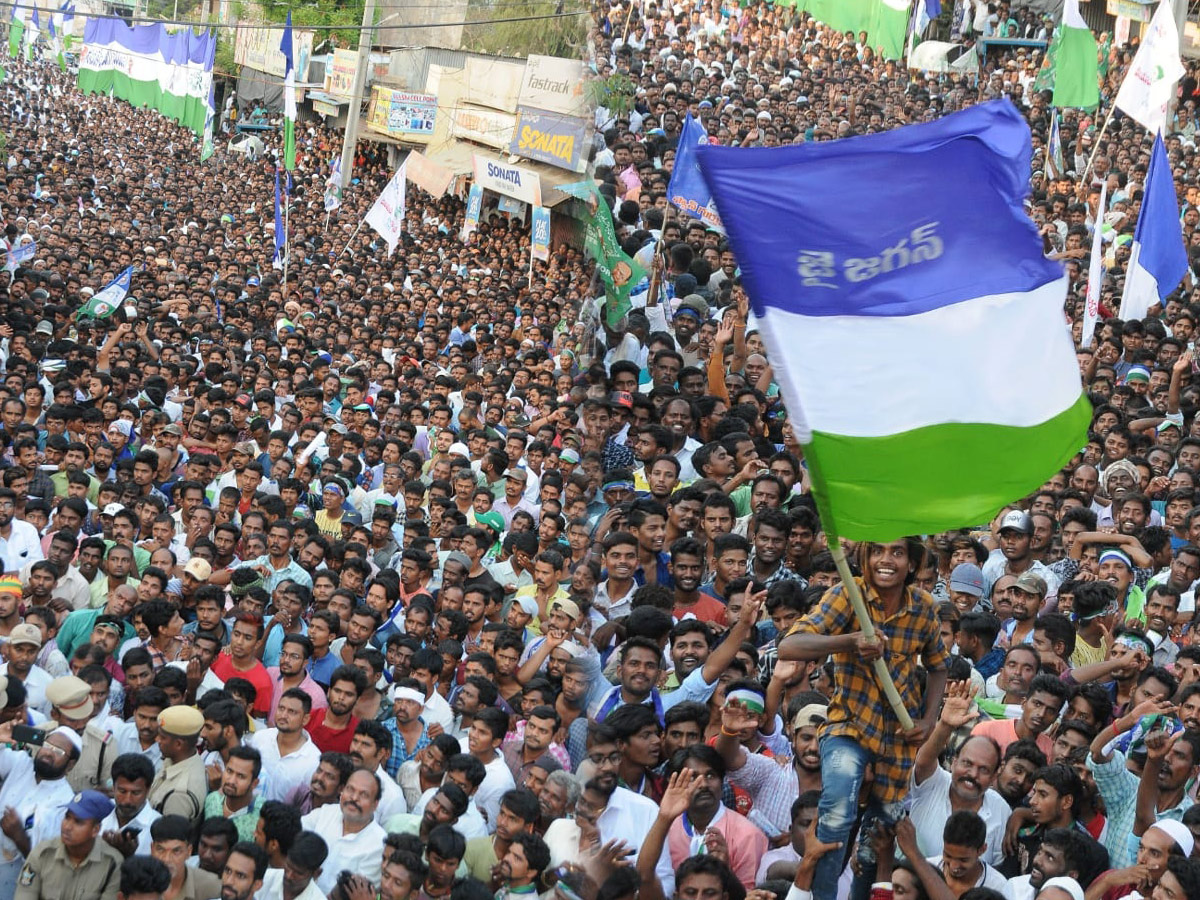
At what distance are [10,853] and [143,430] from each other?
5.61 metres

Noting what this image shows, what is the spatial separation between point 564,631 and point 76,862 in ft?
6.39

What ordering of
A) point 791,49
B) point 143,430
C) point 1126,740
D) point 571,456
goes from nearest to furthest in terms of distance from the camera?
point 1126,740, point 571,456, point 143,430, point 791,49

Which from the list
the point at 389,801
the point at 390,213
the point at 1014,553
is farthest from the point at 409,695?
the point at 390,213

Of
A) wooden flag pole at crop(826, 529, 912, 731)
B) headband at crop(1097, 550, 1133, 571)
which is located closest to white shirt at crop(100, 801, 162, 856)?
wooden flag pole at crop(826, 529, 912, 731)

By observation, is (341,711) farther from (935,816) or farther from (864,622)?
(864,622)

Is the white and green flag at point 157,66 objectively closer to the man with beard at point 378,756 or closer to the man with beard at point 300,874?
the man with beard at point 378,756

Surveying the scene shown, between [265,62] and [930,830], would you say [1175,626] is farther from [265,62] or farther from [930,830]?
[265,62]

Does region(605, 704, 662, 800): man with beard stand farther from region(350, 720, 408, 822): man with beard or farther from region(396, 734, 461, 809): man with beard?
region(350, 720, 408, 822): man with beard

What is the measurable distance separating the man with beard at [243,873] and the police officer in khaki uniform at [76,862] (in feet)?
1.18

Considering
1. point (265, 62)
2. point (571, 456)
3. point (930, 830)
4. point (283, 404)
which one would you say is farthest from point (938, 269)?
point (265, 62)

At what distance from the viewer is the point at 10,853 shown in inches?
184

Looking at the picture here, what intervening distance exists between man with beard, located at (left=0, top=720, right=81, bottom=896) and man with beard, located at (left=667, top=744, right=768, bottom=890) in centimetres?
211

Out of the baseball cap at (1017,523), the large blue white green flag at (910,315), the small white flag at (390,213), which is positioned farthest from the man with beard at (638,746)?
the small white flag at (390,213)

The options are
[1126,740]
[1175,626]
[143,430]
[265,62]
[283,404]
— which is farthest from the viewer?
[265,62]
